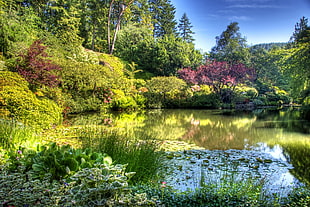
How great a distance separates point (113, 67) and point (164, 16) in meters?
16.6

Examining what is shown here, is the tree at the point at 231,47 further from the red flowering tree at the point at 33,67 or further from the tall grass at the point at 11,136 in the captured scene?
the tall grass at the point at 11,136

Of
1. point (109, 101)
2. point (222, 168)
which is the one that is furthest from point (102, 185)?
point (109, 101)

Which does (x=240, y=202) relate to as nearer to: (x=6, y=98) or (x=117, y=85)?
(x=6, y=98)

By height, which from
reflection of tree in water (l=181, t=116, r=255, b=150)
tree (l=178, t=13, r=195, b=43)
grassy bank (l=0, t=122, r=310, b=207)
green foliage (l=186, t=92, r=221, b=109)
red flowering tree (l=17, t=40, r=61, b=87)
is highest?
tree (l=178, t=13, r=195, b=43)

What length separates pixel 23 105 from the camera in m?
6.10

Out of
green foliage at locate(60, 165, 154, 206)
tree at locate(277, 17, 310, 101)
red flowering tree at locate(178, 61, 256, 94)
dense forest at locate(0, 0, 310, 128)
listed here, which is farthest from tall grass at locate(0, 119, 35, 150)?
red flowering tree at locate(178, 61, 256, 94)

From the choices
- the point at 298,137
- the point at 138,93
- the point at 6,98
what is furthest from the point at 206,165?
the point at 138,93

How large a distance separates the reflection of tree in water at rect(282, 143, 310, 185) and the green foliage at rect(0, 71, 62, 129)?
5.83 m

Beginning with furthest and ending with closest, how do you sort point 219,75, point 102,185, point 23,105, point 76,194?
point 219,75 < point 23,105 < point 102,185 < point 76,194

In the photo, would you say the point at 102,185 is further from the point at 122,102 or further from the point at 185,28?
the point at 185,28

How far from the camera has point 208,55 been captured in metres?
27.2

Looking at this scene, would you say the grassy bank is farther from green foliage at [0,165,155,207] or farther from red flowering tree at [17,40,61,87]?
red flowering tree at [17,40,61,87]

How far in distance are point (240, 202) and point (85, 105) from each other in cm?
1039

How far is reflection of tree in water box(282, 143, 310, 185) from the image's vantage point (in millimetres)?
3900
